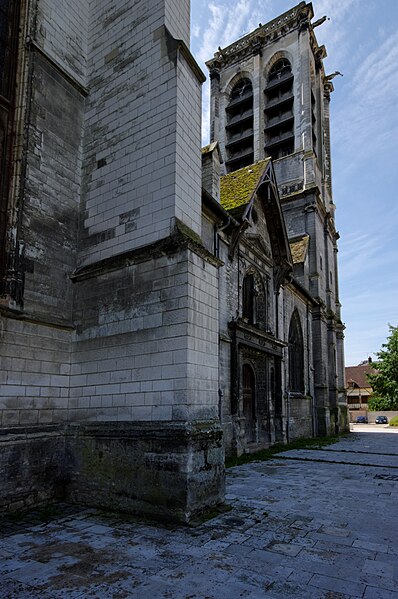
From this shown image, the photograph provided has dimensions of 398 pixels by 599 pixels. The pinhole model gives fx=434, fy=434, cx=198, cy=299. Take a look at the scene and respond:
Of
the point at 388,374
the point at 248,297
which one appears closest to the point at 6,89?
the point at 248,297

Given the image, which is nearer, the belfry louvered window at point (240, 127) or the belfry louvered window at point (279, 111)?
the belfry louvered window at point (279, 111)

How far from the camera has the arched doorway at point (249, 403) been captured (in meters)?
14.7

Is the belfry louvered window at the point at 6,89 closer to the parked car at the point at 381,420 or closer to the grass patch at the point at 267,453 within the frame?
the grass patch at the point at 267,453

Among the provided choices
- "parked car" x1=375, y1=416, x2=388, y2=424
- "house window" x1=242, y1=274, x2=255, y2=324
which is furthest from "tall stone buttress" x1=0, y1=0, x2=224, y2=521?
"parked car" x1=375, y1=416, x2=388, y2=424

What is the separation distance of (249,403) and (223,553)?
10.6 meters

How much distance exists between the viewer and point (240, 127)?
3384cm

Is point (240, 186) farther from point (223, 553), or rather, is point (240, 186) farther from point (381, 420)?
point (381, 420)

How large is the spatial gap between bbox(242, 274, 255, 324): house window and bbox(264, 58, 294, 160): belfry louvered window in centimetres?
→ 1816

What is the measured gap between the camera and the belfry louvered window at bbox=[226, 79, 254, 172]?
1281 inches

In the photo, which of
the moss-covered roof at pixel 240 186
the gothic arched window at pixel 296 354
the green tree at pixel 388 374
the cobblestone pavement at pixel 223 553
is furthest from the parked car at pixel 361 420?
the cobblestone pavement at pixel 223 553

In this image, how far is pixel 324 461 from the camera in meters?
12.8

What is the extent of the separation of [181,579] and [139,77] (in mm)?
7630

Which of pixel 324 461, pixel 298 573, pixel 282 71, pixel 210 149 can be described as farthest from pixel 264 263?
pixel 282 71

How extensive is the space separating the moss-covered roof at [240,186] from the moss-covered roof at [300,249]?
900cm
